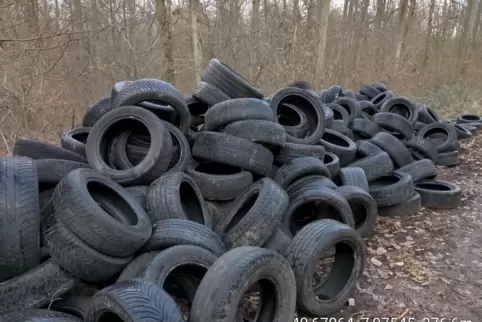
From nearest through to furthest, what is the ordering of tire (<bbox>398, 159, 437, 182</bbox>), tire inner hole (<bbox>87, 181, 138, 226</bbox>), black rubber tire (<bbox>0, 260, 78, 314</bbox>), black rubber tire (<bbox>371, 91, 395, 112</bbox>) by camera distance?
black rubber tire (<bbox>0, 260, 78, 314</bbox>) → tire inner hole (<bbox>87, 181, 138, 226</bbox>) → tire (<bbox>398, 159, 437, 182</bbox>) → black rubber tire (<bbox>371, 91, 395, 112</bbox>)

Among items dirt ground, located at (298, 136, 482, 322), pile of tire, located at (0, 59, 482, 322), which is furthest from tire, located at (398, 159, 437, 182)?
dirt ground, located at (298, 136, 482, 322)

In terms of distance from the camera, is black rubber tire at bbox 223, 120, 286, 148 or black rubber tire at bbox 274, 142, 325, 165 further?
black rubber tire at bbox 274, 142, 325, 165

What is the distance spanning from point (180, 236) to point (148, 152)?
147 centimetres

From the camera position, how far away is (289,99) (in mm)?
7047

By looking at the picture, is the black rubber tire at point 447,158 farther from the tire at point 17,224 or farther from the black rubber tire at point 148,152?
the tire at point 17,224

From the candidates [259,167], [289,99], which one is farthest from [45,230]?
[289,99]

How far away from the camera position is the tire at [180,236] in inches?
143

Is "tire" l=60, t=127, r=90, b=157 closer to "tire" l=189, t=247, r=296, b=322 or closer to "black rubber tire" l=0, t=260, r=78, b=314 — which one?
"black rubber tire" l=0, t=260, r=78, b=314

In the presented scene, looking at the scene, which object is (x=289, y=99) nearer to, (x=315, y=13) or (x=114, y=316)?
(x=114, y=316)

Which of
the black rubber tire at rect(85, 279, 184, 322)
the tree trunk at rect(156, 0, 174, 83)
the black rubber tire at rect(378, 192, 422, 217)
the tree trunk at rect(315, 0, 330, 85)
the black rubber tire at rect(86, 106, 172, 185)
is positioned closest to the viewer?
the black rubber tire at rect(85, 279, 184, 322)

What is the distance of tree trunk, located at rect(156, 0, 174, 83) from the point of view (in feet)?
44.9

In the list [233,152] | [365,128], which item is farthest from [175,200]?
[365,128]

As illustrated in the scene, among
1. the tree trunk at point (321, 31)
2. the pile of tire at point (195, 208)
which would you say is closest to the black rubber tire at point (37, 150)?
the pile of tire at point (195, 208)

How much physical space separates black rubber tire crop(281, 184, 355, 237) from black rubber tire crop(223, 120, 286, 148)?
0.78m
